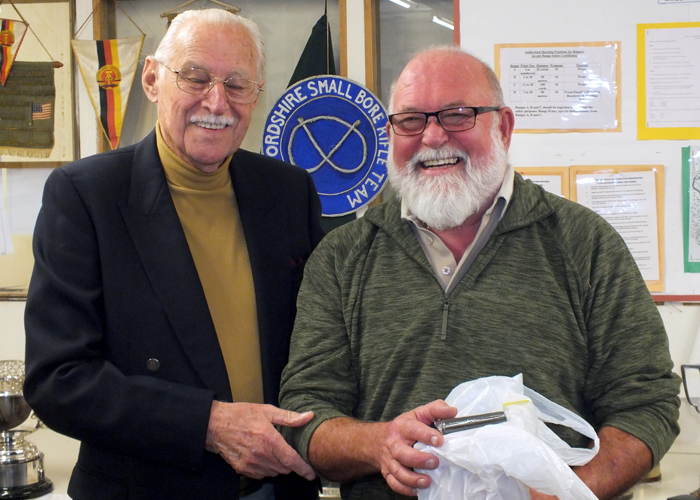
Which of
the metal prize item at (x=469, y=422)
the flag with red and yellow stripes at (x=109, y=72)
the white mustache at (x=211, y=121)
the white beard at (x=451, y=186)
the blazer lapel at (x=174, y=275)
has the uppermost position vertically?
the flag with red and yellow stripes at (x=109, y=72)

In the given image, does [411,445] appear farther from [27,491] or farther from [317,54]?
[317,54]

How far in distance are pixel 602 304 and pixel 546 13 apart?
4.67 feet

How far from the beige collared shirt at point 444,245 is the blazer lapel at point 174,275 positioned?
0.51 metres

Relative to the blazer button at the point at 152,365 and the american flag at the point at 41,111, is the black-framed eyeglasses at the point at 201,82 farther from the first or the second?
the american flag at the point at 41,111

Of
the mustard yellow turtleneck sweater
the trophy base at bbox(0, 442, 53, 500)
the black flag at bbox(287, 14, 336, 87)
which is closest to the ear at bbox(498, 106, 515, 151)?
the mustard yellow turtleneck sweater

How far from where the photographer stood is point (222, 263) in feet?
5.41

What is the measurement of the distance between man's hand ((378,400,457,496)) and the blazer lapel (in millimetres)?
473

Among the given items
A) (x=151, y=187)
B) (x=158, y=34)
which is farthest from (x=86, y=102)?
(x=151, y=187)

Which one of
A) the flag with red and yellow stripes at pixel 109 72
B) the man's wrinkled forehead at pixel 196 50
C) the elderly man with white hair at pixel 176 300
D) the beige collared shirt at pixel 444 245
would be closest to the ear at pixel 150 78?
the elderly man with white hair at pixel 176 300

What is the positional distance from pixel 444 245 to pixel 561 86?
3.87 feet

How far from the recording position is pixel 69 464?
2.64 meters

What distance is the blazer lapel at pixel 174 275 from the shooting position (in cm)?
153

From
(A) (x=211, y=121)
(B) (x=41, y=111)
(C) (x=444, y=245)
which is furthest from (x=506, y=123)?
(B) (x=41, y=111)

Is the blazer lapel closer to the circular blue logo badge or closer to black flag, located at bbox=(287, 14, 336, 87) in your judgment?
the circular blue logo badge
